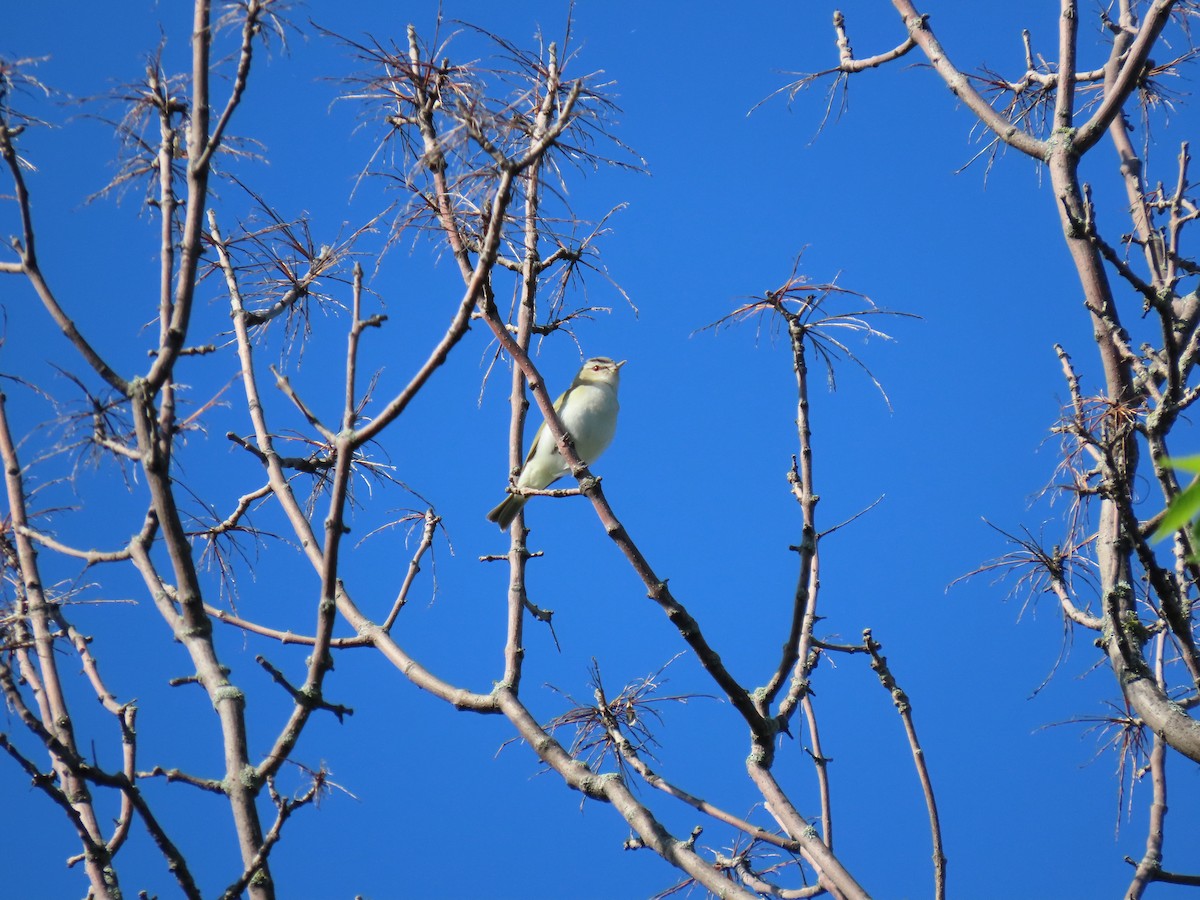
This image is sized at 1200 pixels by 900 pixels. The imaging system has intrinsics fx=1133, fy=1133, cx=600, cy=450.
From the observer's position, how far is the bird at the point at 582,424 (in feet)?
29.1

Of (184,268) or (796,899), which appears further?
(796,899)

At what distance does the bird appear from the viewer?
887 cm

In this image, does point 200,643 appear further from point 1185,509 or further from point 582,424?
point 582,424

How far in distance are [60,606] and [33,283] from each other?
1904 mm

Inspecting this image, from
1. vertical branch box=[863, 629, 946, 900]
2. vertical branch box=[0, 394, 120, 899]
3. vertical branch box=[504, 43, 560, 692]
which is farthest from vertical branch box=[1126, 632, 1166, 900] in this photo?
vertical branch box=[0, 394, 120, 899]

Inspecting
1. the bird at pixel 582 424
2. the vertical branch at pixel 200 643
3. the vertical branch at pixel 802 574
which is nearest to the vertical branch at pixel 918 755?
the vertical branch at pixel 802 574

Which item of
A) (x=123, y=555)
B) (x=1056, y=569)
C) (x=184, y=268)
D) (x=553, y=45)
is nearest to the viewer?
(x=184, y=268)

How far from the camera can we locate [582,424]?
885 centimetres

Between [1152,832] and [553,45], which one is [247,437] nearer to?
[553,45]

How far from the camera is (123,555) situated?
12.8 feet

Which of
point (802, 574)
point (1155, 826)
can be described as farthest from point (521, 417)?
point (1155, 826)

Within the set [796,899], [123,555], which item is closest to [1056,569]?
[796,899]

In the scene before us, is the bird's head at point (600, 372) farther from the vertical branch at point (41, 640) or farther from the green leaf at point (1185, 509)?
the green leaf at point (1185, 509)

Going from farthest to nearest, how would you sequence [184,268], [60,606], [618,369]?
[618,369] < [60,606] < [184,268]
